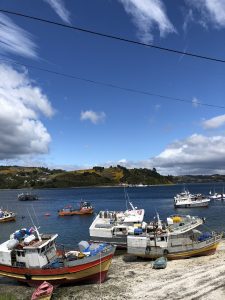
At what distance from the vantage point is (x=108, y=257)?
2941 cm

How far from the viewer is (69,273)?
1134 inches

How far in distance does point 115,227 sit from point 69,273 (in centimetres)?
1494

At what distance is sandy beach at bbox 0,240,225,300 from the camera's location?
2530 cm

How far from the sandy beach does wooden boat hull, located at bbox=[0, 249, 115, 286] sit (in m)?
0.57

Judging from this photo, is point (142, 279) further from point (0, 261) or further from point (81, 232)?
point (81, 232)

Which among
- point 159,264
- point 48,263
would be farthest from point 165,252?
point 48,263

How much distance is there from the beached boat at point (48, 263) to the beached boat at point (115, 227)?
38.0ft

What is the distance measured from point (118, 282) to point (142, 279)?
1829 millimetres

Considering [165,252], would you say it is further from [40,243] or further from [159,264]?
[40,243]

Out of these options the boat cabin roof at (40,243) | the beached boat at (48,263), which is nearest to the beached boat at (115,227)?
the boat cabin roof at (40,243)

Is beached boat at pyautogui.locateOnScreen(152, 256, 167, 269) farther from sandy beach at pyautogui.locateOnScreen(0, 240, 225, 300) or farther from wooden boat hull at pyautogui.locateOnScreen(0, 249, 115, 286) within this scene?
wooden boat hull at pyautogui.locateOnScreen(0, 249, 115, 286)

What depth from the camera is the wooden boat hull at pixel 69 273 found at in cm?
2873

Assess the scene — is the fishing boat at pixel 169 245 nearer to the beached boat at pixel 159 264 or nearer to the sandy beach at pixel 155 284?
the sandy beach at pixel 155 284

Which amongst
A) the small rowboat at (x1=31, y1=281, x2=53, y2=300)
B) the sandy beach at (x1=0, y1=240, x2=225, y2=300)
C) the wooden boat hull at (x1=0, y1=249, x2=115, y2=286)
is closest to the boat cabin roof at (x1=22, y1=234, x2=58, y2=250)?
the wooden boat hull at (x1=0, y1=249, x2=115, y2=286)
